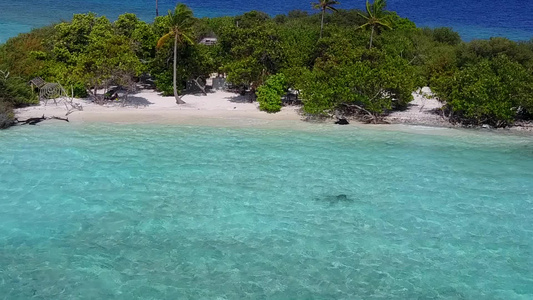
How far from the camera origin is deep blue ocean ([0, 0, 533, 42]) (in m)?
95.1

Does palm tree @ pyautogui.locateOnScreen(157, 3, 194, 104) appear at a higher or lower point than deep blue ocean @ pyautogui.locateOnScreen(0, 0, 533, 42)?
lower

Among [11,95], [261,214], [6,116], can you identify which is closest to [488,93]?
[261,214]

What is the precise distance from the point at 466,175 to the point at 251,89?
19.5 metres

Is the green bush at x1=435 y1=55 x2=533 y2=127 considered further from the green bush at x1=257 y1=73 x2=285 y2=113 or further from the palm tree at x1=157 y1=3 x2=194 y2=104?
the palm tree at x1=157 y1=3 x2=194 y2=104

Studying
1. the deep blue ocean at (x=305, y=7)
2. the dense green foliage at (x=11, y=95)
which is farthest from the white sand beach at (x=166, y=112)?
the deep blue ocean at (x=305, y=7)

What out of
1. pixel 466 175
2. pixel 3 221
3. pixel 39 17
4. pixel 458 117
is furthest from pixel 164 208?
pixel 39 17

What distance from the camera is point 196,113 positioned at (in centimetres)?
3919

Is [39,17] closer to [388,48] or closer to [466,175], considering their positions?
[388,48]

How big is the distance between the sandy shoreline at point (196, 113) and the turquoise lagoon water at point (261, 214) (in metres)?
2.04

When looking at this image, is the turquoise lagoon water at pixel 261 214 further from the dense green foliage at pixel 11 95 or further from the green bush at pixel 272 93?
the green bush at pixel 272 93

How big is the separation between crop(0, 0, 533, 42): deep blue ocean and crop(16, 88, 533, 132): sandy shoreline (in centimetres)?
4247

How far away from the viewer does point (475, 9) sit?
131 metres

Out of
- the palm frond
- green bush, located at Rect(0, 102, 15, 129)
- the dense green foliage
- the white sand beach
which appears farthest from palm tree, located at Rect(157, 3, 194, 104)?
green bush, located at Rect(0, 102, 15, 129)

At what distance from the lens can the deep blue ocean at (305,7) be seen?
95.1 meters
